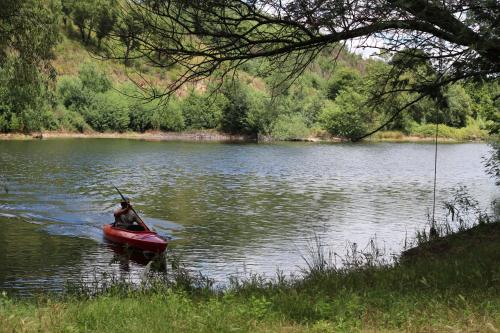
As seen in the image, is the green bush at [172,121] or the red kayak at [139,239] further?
the green bush at [172,121]

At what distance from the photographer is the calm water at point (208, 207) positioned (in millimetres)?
15142

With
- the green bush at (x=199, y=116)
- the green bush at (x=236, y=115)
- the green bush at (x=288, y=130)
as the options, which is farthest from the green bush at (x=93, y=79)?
the green bush at (x=288, y=130)

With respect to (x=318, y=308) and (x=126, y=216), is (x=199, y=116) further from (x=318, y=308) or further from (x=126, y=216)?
(x=318, y=308)

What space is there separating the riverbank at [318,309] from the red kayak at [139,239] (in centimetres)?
740

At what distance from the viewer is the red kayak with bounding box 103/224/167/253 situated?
15664 millimetres

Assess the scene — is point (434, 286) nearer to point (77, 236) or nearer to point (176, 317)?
point (176, 317)

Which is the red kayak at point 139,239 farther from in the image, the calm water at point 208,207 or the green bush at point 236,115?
the green bush at point 236,115

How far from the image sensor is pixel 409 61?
28.5ft

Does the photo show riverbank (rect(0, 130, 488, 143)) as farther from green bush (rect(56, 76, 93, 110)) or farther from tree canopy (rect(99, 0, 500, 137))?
tree canopy (rect(99, 0, 500, 137))

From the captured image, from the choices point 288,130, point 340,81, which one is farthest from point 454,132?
point 288,130

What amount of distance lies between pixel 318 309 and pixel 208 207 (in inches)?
726

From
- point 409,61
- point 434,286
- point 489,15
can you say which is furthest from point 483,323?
point 409,61

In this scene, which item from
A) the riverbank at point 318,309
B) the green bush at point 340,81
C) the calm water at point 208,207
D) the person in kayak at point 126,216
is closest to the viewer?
the riverbank at point 318,309

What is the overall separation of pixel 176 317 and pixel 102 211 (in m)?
17.8
